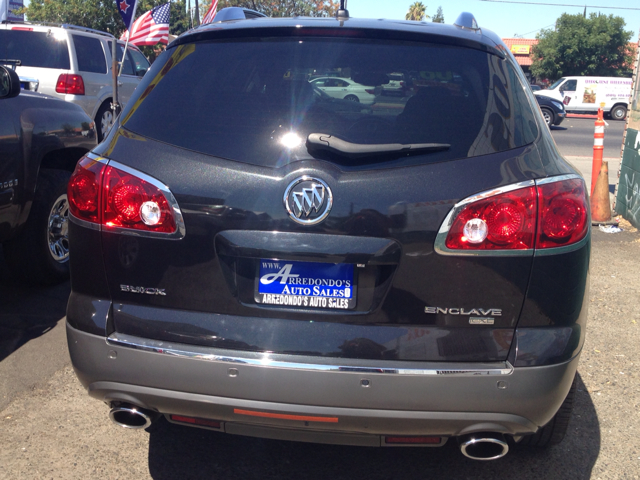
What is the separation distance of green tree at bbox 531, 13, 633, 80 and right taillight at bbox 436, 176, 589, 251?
48912 millimetres

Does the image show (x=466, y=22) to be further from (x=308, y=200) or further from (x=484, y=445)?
(x=484, y=445)

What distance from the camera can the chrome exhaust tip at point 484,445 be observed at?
2268 mm

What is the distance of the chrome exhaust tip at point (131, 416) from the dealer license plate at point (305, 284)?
64cm

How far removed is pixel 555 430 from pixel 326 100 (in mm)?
1672

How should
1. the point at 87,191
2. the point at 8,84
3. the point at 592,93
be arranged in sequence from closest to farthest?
the point at 87,191 < the point at 8,84 < the point at 592,93

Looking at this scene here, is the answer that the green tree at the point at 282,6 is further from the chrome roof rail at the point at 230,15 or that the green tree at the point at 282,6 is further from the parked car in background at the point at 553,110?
the chrome roof rail at the point at 230,15

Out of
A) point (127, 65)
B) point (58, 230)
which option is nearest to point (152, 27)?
point (127, 65)

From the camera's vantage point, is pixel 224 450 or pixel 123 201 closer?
pixel 123 201

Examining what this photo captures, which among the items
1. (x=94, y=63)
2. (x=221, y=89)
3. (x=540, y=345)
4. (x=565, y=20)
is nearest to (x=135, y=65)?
(x=94, y=63)

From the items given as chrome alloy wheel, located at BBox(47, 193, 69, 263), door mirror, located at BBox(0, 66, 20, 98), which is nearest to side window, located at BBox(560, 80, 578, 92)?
chrome alloy wheel, located at BBox(47, 193, 69, 263)

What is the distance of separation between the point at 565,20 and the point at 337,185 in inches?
2022

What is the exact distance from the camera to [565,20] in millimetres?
47719

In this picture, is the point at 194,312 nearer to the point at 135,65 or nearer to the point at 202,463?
the point at 202,463

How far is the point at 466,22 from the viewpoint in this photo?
2961mm
